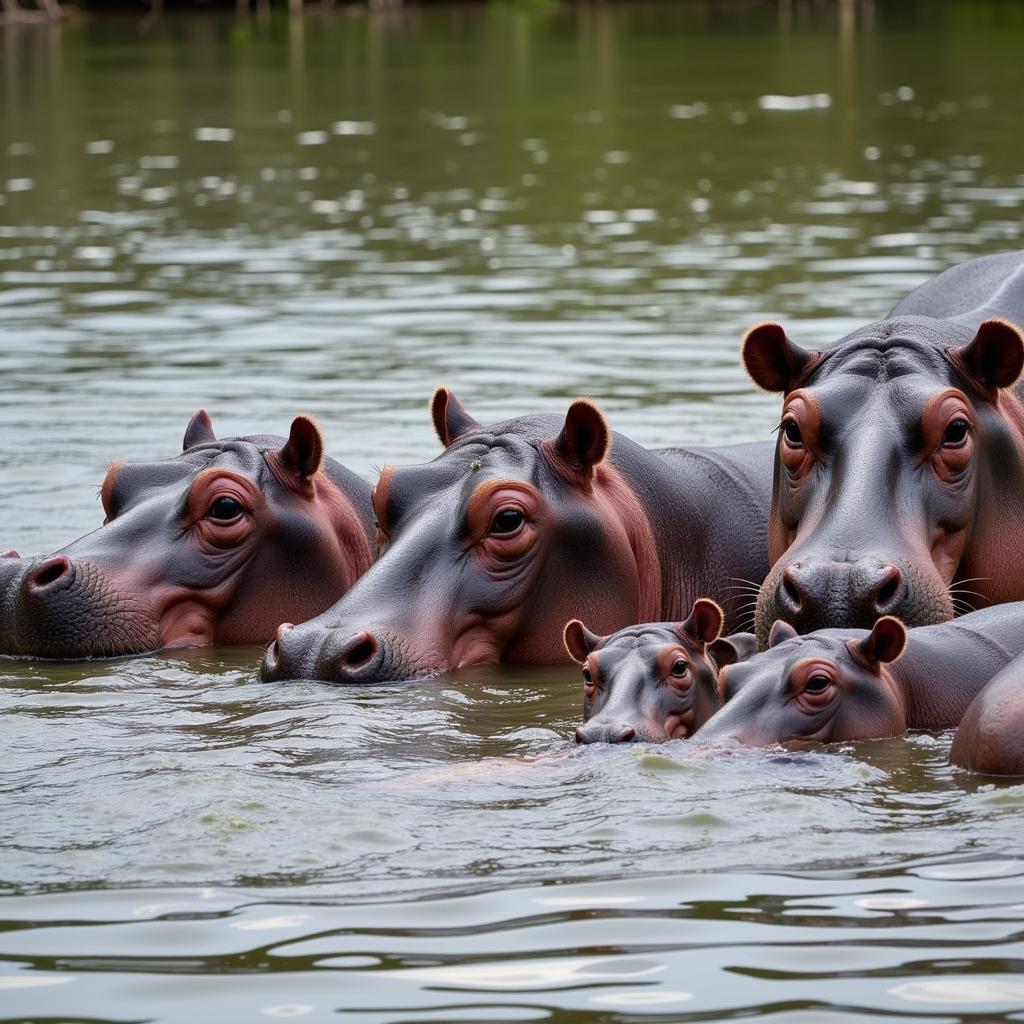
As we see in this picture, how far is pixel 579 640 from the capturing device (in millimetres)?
6391

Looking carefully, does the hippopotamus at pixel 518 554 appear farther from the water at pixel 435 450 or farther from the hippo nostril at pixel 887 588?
the hippo nostril at pixel 887 588

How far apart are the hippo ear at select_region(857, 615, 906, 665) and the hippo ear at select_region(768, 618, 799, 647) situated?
284mm

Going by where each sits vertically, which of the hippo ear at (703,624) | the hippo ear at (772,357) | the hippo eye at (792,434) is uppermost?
the hippo ear at (772,357)

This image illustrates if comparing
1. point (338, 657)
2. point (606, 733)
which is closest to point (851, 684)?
point (606, 733)

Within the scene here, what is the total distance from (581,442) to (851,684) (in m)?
1.57

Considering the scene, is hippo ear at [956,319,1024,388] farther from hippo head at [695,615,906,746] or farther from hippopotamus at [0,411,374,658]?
hippopotamus at [0,411,374,658]

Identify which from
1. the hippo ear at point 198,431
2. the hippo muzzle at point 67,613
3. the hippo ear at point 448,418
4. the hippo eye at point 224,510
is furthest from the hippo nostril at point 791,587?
the hippo ear at point 198,431

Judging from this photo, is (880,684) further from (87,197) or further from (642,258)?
(87,197)

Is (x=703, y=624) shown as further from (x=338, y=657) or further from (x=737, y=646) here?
(x=338, y=657)

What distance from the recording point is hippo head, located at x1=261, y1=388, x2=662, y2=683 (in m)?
6.61

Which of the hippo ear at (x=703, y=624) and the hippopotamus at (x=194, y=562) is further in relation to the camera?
the hippopotamus at (x=194, y=562)

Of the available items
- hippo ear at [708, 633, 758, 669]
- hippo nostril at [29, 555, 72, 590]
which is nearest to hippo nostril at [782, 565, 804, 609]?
hippo ear at [708, 633, 758, 669]

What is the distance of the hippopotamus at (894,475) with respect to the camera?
20.5 ft

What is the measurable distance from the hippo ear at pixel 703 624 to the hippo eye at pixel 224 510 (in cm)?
177
